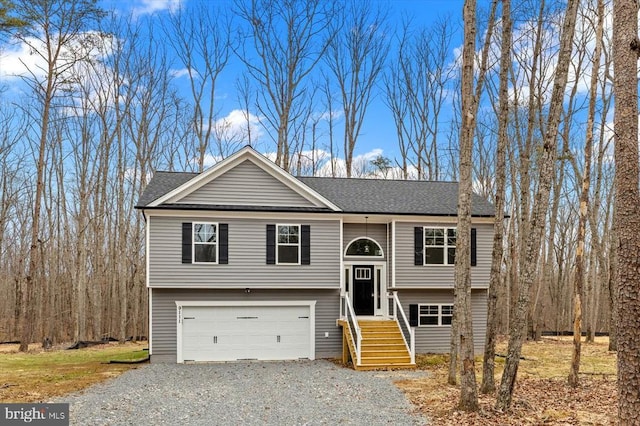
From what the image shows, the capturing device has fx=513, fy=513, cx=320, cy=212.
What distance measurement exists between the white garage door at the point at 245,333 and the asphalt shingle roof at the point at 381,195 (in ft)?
11.9

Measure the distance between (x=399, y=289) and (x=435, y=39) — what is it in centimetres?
1891

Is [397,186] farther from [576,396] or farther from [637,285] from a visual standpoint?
[637,285]

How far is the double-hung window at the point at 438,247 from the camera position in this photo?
18.1 meters

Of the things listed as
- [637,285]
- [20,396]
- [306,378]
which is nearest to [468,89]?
[637,285]

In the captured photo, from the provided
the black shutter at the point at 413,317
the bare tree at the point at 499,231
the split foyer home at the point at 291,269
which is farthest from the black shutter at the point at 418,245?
the bare tree at the point at 499,231

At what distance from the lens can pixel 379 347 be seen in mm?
16266

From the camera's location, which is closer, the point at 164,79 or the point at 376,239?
the point at 376,239

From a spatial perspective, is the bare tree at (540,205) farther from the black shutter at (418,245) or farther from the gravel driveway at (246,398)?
the black shutter at (418,245)

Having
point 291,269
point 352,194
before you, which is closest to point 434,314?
point 352,194

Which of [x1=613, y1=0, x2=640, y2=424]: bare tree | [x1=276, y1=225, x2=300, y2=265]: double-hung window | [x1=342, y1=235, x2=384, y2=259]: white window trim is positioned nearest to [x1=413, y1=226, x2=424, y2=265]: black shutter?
[x1=342, y1=235, x2=384, y2=259]: white window trim

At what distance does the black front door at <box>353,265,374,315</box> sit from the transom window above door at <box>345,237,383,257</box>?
0.50 m

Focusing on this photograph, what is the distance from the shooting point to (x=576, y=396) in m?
11.0

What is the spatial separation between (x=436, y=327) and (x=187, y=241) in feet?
30.3

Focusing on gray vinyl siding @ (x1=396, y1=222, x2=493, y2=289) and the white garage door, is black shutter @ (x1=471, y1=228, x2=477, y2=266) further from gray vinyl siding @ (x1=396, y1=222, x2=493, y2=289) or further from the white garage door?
the white garage door
